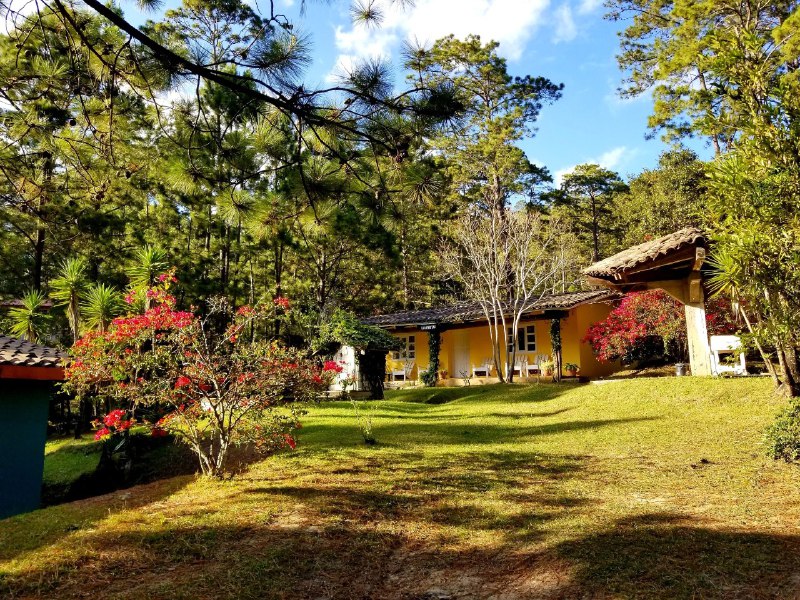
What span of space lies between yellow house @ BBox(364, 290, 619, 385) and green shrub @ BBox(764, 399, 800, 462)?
38.1 feet

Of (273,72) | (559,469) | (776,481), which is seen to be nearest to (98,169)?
(273,72)

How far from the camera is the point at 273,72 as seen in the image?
3.53m

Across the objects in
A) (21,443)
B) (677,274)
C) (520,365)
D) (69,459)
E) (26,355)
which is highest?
(677,274)

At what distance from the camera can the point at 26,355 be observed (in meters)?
6.55

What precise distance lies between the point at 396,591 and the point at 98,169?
4.54 metres

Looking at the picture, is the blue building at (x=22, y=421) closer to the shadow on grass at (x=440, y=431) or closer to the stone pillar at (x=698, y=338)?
the shadow on grass at (x=440, y=431)

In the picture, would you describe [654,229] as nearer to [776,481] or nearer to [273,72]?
[776,481]

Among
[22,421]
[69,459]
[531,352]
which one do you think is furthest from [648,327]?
[69,459]

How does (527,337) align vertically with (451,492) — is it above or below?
above

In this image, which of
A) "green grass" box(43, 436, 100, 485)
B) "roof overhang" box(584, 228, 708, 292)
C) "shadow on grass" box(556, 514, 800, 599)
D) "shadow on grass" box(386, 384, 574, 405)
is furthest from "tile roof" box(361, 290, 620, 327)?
"shadow on grass" box(556, 514, 800, 599)

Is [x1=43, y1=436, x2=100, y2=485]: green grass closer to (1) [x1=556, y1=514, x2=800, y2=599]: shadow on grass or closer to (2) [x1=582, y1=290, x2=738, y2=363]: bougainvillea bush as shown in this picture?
(1) [x1=556, y1=514, x2=800, y2=599]: shadow on grass

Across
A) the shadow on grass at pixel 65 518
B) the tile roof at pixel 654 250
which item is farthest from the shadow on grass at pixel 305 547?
the tile roof at pixel 654 250

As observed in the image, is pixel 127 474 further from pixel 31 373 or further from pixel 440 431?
pixel 440 431

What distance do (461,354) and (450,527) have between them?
16.6 m
